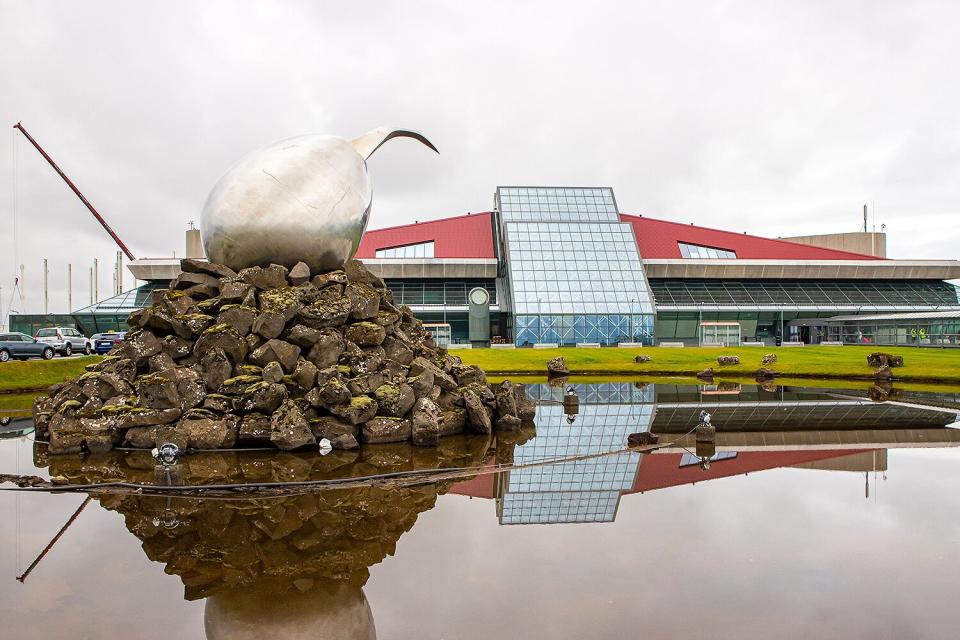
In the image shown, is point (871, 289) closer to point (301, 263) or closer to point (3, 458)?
point (301, 263)

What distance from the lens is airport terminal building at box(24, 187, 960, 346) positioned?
60688 mm

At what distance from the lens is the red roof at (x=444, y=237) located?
73.0 m

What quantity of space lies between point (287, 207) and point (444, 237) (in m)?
57.6

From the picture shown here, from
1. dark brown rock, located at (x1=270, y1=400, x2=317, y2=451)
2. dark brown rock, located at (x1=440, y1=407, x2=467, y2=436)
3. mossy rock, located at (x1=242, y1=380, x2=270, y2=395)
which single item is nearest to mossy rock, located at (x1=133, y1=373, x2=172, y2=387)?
mossy rock, located at (x1=242, y1=380, x2=270, y2=395)

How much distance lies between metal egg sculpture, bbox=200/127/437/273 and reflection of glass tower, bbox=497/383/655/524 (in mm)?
7901

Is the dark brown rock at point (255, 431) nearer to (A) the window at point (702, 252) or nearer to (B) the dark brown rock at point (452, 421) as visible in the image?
(B) the dark brown rock at point (452, 421)

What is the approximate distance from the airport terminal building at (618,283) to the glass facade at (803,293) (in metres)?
0.21

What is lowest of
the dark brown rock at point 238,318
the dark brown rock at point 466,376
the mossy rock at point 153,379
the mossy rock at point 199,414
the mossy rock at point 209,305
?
the mossy rock at point 199,414

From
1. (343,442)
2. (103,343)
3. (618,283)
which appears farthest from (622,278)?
(343,442)

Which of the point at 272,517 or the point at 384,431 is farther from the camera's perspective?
the point at 384,431

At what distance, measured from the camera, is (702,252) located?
250ft

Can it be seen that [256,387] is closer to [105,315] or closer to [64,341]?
[64,341]

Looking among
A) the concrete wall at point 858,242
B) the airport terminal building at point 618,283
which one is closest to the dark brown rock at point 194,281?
the airport terminal building at point 618,283

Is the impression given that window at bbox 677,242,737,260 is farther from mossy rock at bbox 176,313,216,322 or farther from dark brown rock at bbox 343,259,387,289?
mossy rock at bbox 176,313,216,322
